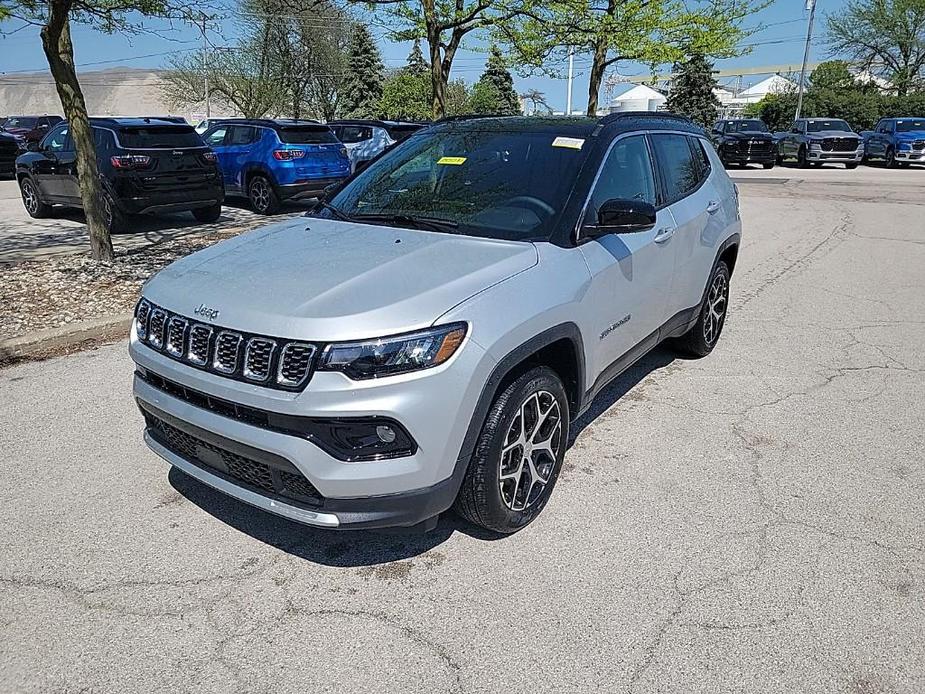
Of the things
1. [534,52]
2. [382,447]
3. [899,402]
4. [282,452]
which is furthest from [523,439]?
[534,52]

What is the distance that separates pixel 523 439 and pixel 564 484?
2.19ft

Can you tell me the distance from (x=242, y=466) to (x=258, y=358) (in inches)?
18.5

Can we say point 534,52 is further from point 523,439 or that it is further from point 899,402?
point 523,439

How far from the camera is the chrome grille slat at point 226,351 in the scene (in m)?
2.76

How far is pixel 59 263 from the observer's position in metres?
8.00

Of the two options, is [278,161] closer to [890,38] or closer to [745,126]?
[745,126]

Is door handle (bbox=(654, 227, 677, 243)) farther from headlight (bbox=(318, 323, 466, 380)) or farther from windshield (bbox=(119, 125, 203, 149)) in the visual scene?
windshield (bbox=(119, 125, 203, 149))

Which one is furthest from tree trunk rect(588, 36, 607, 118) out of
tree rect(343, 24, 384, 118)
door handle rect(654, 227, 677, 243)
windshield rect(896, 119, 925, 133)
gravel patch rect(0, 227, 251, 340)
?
tree rect(343, 24, 384, 118)

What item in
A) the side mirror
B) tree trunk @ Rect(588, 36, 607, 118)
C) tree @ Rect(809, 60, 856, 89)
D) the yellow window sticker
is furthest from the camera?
tree @ Rect(809, 60, 856, 89)

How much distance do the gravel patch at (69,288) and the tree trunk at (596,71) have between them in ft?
53.6

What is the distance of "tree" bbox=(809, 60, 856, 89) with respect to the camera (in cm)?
4908

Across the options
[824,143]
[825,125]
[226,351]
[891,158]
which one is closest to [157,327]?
[226,351]

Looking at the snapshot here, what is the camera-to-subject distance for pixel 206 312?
2887mm

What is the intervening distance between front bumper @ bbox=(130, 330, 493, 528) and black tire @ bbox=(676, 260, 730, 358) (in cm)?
316
